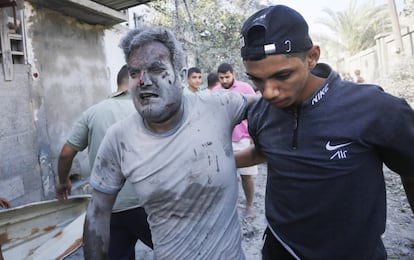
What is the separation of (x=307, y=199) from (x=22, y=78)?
443cm

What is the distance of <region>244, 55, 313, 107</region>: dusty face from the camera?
4.17 ft

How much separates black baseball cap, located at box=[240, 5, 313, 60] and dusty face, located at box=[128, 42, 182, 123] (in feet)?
1.34

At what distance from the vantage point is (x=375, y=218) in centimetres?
133

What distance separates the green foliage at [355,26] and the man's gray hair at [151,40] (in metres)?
19.0

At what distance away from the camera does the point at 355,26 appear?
1931cm

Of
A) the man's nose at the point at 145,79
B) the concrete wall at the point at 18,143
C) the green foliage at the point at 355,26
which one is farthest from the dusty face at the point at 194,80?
the green foliage at the point at 355,26

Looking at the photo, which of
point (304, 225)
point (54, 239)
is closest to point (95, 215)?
point (304, 225)

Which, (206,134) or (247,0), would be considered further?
(247,0)

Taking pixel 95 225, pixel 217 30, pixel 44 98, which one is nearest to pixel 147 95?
pixel 95 225

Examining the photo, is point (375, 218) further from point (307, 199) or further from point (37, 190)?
point (37, 190)

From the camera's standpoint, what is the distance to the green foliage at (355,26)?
1833cm

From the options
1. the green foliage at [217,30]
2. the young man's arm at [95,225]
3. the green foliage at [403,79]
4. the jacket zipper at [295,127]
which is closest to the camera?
the jacket zipper at [295,127]

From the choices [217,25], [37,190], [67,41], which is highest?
[217,25]

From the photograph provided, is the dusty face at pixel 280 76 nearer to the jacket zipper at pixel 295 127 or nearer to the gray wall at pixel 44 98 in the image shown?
the jacket zipper at pixel 295 127
